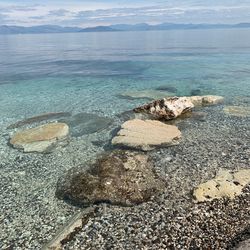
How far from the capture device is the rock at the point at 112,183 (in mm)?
11188

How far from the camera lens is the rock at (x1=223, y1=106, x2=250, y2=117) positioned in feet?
70.1

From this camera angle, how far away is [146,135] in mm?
16500

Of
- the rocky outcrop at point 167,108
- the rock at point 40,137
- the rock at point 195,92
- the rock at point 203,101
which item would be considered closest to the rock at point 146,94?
the rock at point 195,92

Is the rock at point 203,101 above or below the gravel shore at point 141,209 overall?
below

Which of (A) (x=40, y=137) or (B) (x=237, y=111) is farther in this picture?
(B) (x=237, y=111)

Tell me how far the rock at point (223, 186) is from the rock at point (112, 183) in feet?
4.91

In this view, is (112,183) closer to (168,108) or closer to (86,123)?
(86,123)

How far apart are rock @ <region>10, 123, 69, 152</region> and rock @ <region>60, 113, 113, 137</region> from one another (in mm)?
802

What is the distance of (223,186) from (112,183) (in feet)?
13.1

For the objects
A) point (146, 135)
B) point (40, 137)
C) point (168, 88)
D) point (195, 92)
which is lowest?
point (168, 88)

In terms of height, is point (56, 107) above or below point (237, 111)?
below

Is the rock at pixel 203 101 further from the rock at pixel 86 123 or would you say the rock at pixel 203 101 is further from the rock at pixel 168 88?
the rock at pixel 86 123

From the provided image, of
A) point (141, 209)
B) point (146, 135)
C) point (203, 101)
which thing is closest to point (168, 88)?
point (203, 101)

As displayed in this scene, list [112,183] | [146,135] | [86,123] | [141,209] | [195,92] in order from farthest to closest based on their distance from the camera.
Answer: [195,92] < [86,123] < [146,135] < [112,183] < [141,209]
